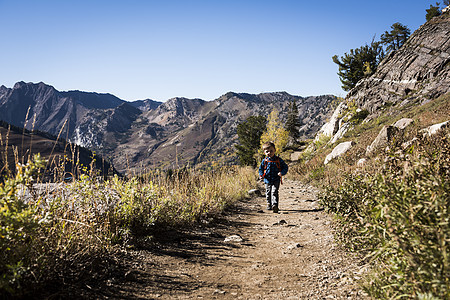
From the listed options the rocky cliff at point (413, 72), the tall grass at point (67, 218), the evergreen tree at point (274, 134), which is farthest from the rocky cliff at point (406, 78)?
the tall grass at point (67, 218)

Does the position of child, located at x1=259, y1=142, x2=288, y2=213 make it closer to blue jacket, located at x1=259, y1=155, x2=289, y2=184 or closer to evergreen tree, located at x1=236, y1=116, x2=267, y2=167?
blue jacket, located at x1=259, y1=155, x2=289, y2=184

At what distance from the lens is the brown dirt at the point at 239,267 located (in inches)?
99.7

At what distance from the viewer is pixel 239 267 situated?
3316 millimetres

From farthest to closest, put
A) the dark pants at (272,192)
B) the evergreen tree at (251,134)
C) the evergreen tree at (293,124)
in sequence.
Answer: the evergreen tree at (293,124)
the evergreen tree at (251,134)
the dark pants at (272,192)

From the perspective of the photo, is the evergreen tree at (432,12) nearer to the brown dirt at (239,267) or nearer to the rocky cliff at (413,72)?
the rocky cliff at (413,72)

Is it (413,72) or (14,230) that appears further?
(413,72)

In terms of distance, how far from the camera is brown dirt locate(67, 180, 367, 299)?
253 cm

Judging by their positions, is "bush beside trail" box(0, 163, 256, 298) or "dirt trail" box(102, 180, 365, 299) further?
"dirt trail" box(102, 180, 365, 299)

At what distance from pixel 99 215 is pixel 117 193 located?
60cm

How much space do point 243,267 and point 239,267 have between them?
0.05 metres

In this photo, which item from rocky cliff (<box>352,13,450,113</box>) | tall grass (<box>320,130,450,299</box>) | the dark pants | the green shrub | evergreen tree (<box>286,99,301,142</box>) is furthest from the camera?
evergreen tree (<box>286,99,301,142</box>)

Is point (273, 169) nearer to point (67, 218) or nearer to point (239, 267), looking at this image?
point (239, 267)

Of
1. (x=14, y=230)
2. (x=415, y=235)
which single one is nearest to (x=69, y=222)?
(x=14, y=230)

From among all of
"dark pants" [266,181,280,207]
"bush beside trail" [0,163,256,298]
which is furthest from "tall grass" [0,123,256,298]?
"dark pants" [266,181,280,207]
